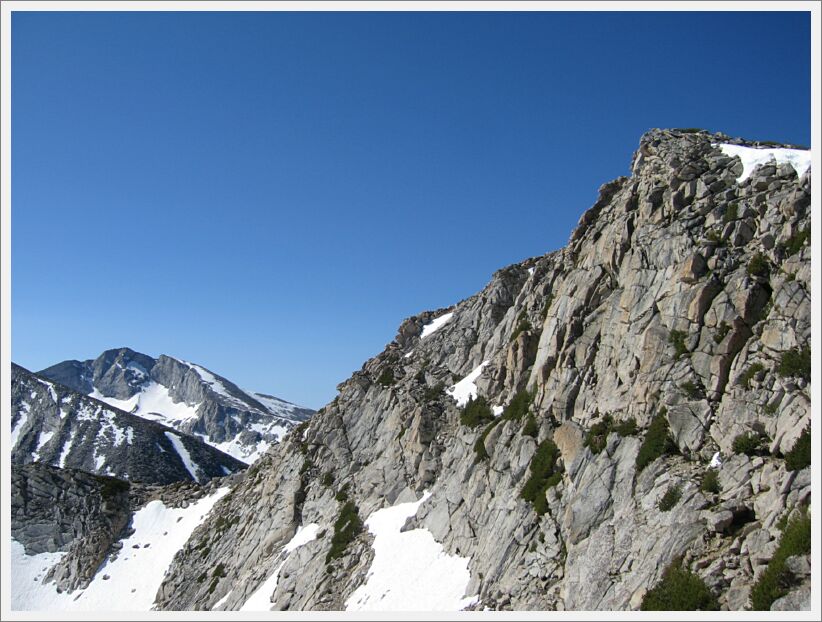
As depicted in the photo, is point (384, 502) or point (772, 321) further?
point (384, 502)

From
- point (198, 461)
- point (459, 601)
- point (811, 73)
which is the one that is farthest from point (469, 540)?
point (198, 461)

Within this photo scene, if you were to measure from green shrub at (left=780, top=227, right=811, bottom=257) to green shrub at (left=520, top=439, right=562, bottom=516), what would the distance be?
59.2 ft

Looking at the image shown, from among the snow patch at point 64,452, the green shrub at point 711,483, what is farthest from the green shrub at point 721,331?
the snow patch at point 64,452

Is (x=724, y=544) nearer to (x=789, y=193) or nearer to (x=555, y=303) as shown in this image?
(x=789, y=193)

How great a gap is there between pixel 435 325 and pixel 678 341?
45.7 metres

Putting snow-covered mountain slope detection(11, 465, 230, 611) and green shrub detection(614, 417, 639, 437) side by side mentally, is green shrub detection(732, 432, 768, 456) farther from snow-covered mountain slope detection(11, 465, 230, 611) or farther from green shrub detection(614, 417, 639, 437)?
snow-covered mountain slope detection(11, 465, 230, 611)

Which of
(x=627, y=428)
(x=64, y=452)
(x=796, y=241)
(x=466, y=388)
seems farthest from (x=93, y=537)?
(x=64, y=452)

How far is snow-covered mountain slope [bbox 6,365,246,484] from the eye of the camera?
156 metres

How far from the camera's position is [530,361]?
51.2 meters

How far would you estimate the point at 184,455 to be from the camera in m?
166

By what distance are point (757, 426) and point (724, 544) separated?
6.23 meters

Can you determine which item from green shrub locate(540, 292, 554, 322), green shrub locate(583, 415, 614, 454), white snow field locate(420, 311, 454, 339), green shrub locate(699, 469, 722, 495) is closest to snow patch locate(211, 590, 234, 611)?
white snow field locate(420, 311, 454, 339)

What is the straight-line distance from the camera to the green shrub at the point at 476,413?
2069 inches

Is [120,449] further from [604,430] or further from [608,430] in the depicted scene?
[608,430]
